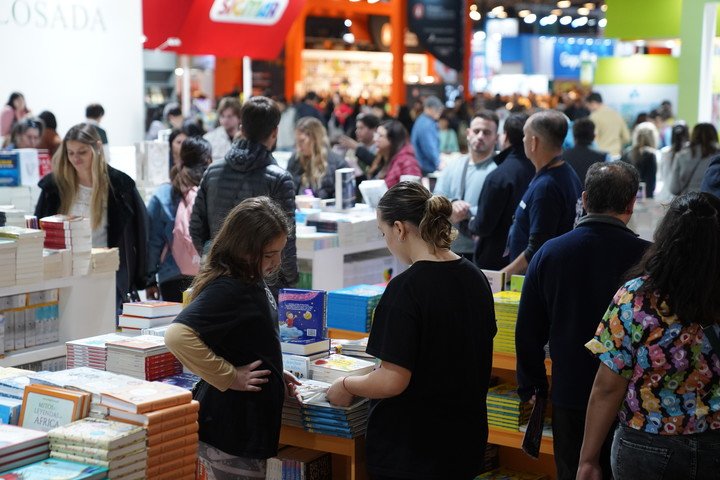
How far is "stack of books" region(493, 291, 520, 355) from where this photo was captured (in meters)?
4.14

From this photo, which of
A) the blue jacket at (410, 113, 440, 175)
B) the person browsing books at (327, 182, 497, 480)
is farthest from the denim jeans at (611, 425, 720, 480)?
the blue jacket at (410, 113, 440, 175)

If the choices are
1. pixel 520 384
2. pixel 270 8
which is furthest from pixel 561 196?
pixel 270 8

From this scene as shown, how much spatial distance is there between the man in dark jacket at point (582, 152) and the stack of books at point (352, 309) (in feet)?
10.7

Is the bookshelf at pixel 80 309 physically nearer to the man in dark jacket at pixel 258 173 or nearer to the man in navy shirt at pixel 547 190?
the man in dark jacket at pixel 258 173

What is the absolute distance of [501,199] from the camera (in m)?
5.52

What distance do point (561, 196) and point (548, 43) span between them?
32.0m

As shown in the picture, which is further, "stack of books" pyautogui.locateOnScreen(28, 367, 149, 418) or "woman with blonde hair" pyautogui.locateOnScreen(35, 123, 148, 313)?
"woman with blonde hair" pyautogui.locateOnScreen(35, 123, 148, 313)

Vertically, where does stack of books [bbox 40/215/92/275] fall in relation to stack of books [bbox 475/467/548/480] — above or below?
above

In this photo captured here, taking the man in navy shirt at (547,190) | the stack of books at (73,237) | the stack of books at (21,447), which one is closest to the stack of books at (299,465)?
the stack of books at (21,447)

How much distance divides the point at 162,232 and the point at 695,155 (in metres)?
5.10

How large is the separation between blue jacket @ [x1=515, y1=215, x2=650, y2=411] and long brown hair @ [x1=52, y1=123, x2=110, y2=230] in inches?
103

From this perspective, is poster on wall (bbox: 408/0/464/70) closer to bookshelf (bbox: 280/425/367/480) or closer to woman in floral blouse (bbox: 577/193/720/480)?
bookshelf (bbox: 280/425/367/480)

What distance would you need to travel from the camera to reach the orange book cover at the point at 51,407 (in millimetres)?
2650

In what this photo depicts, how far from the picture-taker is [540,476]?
14.3 ft
